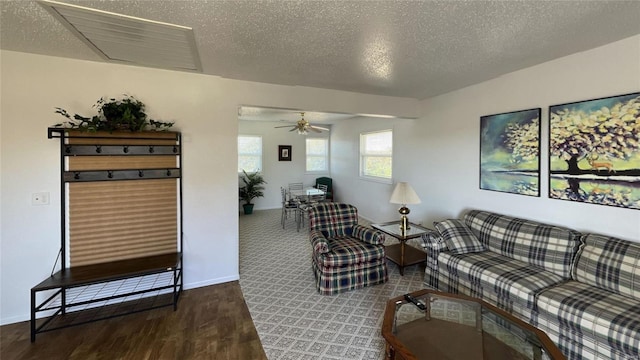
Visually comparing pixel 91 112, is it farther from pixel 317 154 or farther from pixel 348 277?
pixel 317 154

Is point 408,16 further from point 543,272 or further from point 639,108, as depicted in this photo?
point 543,272

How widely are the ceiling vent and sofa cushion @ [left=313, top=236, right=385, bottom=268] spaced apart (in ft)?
7.83

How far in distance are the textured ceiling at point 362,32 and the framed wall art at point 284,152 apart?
471 cm

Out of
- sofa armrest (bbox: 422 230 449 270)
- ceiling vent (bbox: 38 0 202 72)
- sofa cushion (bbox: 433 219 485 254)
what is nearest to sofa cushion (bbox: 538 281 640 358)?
sofa cushion (bbox: 433 219 485 254)

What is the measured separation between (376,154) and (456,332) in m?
4.48

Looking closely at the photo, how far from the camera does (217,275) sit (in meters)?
3.25

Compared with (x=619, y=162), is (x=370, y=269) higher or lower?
lower

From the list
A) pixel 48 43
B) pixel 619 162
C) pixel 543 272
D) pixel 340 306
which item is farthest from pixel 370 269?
pixel 48 43

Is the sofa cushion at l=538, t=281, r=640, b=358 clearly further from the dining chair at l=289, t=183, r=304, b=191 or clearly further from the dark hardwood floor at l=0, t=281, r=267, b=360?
the dining chair at l=289, t=183, r=304, b=191

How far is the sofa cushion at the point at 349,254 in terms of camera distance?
2908 millimetres

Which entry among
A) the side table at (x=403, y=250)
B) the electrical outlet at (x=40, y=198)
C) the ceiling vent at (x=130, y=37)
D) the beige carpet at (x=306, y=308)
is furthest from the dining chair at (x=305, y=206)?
the electrical outlet at (x=40, y=198)

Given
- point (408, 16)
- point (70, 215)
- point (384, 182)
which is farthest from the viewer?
point (384, 182)

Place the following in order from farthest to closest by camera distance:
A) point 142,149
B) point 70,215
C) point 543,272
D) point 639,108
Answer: point 142,149 → point 70,215 → point 543,272 → point 639,108

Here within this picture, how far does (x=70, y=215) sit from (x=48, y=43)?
1.53 meters
